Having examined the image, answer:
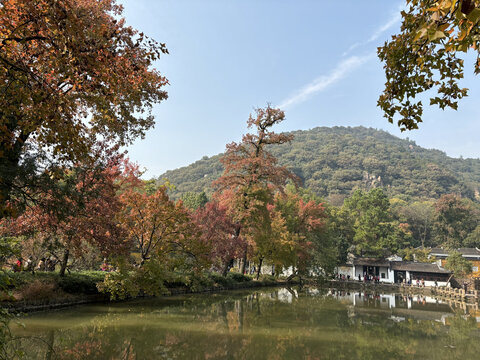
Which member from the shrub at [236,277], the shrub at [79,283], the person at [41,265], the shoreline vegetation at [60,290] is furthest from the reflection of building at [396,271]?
the person at [41,265]

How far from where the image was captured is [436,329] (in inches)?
462

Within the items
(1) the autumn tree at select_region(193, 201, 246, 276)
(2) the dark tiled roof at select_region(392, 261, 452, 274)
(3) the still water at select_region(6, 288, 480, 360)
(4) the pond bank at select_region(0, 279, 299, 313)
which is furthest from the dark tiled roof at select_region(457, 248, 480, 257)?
(4) the pond bank at select_region(0, 279, 299, 313)

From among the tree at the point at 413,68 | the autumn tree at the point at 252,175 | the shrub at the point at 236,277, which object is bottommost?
the shrub at the point at 236,277

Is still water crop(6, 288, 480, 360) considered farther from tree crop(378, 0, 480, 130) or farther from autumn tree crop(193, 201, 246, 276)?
autumn tree crop(193, 201, 246, 276)

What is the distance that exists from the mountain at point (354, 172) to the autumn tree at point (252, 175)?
54181mm

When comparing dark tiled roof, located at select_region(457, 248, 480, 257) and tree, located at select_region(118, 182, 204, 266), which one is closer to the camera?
tree, located at select_region(118, 182, 204, 266)

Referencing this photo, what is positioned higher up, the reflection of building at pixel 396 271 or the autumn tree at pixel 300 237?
the autumn tree at pixel 300 237

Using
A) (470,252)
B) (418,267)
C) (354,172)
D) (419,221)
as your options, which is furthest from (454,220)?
(354,172)

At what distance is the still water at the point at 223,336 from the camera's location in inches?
255

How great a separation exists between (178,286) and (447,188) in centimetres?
9581

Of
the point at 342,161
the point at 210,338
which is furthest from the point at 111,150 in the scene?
the point at 342,161

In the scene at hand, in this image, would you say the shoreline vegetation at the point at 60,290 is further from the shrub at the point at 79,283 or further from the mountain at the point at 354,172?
the mountain at the point at 354,172

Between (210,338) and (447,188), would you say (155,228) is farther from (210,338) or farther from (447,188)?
(447,188)

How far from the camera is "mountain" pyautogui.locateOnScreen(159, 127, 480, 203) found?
292 feet
